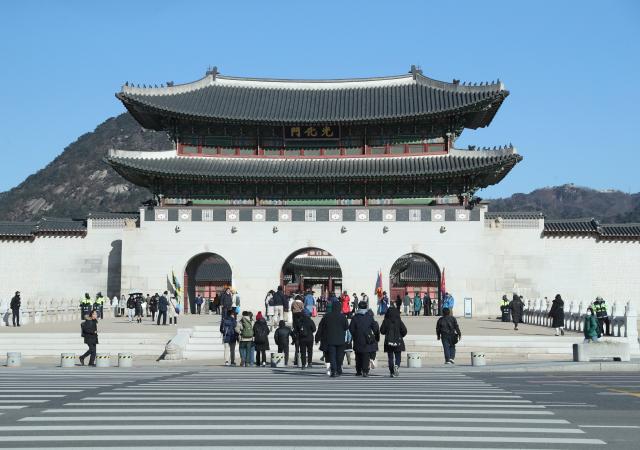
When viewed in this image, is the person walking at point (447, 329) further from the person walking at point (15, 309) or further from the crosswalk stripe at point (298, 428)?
the person walking at point (15, 309)

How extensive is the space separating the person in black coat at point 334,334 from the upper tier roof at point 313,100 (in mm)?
29109

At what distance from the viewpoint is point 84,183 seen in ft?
587

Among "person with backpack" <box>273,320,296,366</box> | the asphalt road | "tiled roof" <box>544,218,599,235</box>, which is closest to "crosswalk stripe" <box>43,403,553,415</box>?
the asphalt road

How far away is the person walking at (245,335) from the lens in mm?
26000

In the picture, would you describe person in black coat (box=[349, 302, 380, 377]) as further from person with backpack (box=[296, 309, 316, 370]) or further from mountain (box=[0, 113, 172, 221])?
mountain (box=[0, 113, 172, 221])

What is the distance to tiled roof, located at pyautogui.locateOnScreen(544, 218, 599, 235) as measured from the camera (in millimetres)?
49375

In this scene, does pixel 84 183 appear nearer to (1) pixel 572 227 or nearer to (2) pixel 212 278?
(2) pixel 212 278

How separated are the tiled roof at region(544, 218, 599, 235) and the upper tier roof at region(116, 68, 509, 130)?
7711mm

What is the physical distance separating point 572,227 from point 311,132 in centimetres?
1618

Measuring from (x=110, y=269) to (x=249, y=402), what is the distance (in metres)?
37.5

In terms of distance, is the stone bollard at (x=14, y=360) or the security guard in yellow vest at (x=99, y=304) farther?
the security guard in yellow vest at (x=99, y=304)

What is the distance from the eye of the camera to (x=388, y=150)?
51688mm

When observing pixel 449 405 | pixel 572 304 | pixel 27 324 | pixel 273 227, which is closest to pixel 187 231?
pixel 273 227

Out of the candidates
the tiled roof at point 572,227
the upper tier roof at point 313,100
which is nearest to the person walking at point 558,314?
the tiled roof at point 572,227
